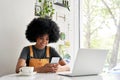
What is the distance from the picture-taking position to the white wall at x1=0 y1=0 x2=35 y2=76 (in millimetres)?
2330

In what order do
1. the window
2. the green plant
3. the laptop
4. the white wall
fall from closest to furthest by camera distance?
the laptop → the white wall → the green plant → the window

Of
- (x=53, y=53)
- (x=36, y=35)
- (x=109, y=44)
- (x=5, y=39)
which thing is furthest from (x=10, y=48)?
(x=109, y=44)

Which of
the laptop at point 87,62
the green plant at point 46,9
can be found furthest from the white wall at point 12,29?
the laptop at point 87,62

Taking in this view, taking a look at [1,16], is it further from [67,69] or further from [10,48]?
[67,69]

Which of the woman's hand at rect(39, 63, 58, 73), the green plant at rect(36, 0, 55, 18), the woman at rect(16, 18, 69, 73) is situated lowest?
the woman's hand at rect(39, 63, 58, 73)

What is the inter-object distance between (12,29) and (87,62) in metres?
0.95

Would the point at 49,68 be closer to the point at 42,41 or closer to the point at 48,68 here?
the point at 48,68

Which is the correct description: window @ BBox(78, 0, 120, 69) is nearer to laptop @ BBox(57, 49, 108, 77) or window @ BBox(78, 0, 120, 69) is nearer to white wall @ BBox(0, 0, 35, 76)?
white wall @ BBox(0, 0, 35, 76)

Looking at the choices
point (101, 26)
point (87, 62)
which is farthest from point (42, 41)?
point (101, 26)

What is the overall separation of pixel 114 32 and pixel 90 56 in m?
1.89

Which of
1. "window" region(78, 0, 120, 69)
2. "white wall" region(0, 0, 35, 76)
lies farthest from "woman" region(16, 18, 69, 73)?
"window" region(78, 0, 120, 69)

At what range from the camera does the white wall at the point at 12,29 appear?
2330 millimetres

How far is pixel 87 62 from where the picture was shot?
73.8 inches

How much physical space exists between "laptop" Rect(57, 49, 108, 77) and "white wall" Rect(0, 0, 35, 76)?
28.9 inches
